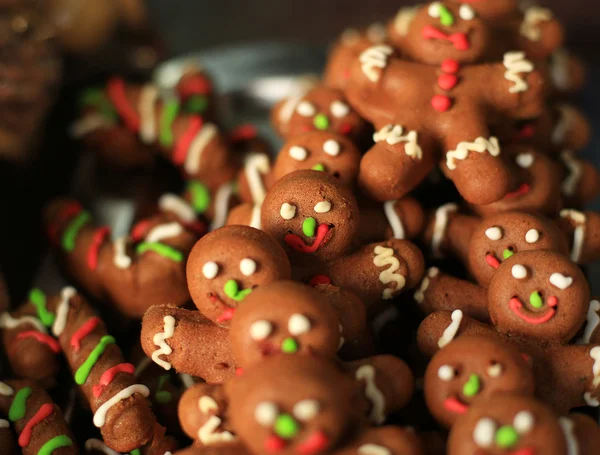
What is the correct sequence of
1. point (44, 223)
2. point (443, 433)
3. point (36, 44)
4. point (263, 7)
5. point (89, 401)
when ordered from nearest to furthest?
point (443, 433) → point (89, 401) → point (44, 223) → point (36, 44) → point (263, 7)

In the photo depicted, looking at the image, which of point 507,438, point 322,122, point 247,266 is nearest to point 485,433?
point 507,438

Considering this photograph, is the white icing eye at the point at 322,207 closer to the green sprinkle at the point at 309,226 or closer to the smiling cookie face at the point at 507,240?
the green sprinkle at the point at 309,226

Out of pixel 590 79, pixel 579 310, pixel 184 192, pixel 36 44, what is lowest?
pixel 590 79

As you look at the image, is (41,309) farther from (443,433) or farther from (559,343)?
(559,343)

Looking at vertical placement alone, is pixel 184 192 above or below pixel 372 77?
below

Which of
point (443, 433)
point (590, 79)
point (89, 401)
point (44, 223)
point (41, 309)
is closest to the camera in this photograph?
point (443, 433)

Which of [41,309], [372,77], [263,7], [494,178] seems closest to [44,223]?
[41,309]

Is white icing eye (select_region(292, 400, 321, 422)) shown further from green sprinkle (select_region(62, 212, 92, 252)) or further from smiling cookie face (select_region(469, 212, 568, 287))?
green sprinkle (select_region(62, 212, 92, 252))

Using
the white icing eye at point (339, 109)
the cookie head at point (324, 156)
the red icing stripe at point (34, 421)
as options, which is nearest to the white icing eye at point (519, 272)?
the cookie head at point (324, 156)
